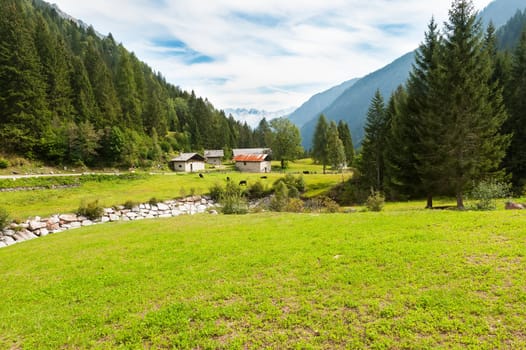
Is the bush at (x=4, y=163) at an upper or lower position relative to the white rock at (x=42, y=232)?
upper

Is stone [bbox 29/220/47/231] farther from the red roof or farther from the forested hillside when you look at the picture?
the red roof

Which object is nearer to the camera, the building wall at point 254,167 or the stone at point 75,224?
the stone at point 75,224

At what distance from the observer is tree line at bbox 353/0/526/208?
1673 centimetres

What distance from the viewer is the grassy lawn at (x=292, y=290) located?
453 cm

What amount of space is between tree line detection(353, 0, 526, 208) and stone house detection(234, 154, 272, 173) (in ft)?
127

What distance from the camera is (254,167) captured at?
62.2 m

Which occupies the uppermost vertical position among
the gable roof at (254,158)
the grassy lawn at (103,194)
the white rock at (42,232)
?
the gable roof at (254,158)

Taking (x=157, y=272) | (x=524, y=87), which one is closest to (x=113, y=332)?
(x=157, y=272)

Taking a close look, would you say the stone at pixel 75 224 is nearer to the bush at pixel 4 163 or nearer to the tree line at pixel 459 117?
the bush at pixel 4 163

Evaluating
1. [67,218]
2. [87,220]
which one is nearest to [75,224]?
[67,218]

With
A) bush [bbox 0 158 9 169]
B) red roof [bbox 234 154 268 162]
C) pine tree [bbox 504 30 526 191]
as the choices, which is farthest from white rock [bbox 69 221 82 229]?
red roof [bbox 234 154 268 162]

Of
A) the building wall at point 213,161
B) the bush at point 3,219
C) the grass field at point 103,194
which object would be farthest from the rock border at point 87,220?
the building wall at point 213,161

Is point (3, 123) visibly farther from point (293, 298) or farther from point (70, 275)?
point (293, 298)

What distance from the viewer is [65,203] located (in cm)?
2388
